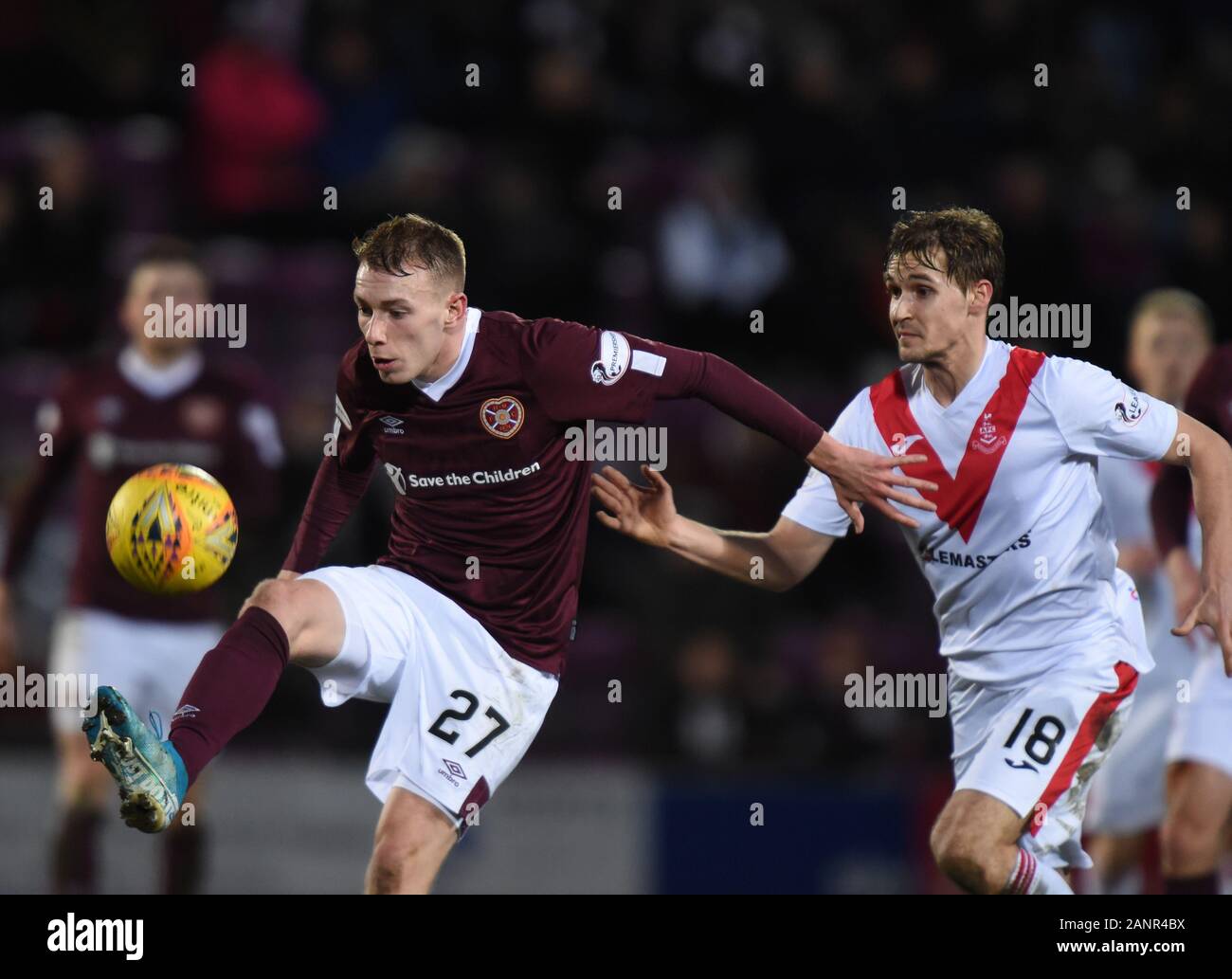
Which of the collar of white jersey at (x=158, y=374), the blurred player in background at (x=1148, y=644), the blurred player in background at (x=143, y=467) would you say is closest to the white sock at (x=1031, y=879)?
the blurred player in background at (x=1148, y=644)

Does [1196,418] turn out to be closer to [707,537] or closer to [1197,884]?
[1197,884]

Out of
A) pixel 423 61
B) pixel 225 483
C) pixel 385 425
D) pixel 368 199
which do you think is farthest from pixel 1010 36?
pixel 385 425

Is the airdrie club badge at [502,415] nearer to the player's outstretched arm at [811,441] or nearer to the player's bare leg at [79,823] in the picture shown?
the player's outstretched arm at [811,441]

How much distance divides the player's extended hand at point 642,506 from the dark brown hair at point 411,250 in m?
0.81

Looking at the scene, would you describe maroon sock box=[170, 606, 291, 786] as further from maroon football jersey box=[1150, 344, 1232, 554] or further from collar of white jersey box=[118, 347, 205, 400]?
maroon football jersey box=[1150, 344, 1232, 554]

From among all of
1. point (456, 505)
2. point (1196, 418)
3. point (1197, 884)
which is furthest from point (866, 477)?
point (1197, 884)

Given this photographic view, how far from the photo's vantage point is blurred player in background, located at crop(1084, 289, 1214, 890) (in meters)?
7.13

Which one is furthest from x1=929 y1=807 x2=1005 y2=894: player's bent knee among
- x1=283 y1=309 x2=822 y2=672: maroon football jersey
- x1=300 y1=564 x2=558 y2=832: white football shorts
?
x1=300 y1=564 x2=558 y2=832: white football shorts

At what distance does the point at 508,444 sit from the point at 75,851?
10.2 ft

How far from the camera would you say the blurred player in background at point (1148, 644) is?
7129 millimetres

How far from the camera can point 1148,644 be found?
7.18 m

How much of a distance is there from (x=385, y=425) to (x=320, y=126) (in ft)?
20.2
